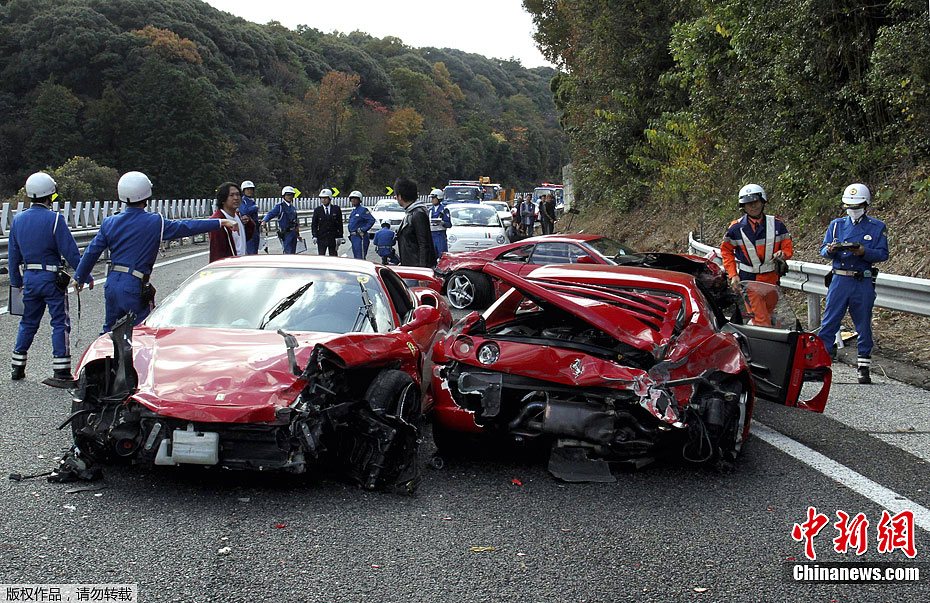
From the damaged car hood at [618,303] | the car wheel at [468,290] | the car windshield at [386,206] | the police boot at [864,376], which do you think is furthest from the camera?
the car windshield at [386,206]

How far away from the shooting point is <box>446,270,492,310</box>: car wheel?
51.4 feet

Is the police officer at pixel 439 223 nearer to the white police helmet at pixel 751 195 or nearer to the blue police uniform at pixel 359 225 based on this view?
the blue police uniform at pixel 359 225

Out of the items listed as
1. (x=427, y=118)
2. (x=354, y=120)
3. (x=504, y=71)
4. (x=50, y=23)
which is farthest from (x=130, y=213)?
(x=504, y=71)

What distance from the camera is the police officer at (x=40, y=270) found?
8.77 meters

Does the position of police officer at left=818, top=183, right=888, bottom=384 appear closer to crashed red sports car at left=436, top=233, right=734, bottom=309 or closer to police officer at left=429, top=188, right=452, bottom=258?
crashed red sports car at left=436, top=233, right=734, bottom=309

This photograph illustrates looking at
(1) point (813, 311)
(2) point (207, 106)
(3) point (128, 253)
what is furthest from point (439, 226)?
(2) point (207, 106)

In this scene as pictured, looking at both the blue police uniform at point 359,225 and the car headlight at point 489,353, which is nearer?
the car headlight at point 489,353

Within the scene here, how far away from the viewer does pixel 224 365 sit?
5590mm

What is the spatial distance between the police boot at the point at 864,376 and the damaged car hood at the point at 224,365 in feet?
16.7

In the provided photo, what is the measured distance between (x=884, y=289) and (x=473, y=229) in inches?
509

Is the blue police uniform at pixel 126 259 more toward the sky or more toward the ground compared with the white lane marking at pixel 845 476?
more toward the sky

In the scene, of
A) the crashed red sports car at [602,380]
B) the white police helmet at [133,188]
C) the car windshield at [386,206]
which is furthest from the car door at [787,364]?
the car windshield at [386,206]

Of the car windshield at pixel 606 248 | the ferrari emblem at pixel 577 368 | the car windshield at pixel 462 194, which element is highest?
the ferrari emblem at pixel 577 368

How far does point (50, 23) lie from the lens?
72188 millimetres
